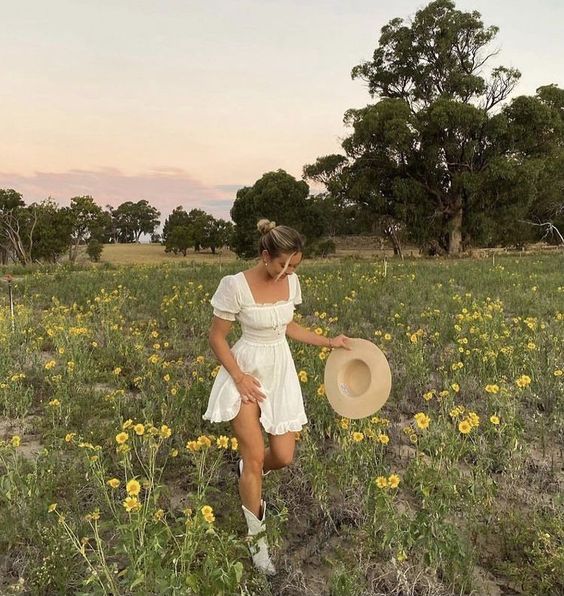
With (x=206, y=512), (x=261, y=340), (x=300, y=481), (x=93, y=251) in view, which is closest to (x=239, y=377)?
(x=261, y=340)

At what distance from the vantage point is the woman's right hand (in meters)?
3.17

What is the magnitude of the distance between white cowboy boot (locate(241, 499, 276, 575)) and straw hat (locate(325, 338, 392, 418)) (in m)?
0.86

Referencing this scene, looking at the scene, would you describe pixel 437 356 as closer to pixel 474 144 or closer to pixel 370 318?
pixel 370 318

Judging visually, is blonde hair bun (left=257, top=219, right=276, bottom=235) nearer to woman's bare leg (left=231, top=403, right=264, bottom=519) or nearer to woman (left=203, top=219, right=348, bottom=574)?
woman (left=203, top=219, right=348, bottom=574)

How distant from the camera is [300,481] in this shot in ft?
12.9

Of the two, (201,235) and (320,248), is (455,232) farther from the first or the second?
(201,235)

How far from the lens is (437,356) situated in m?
6.66

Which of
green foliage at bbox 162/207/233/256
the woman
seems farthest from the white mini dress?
green foliage at bbox 162/207/233/256

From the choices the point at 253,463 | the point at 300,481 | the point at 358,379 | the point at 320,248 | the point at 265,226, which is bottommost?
the point at 300,481

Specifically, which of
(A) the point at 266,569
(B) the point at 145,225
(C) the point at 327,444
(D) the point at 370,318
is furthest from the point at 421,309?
(B) the point at 145,225

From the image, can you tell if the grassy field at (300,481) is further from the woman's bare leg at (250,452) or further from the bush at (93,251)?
the bush at (93,251)

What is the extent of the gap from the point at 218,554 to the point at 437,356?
14.7 ft

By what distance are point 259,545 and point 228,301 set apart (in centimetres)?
140

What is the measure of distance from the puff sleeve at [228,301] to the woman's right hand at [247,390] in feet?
1.22
